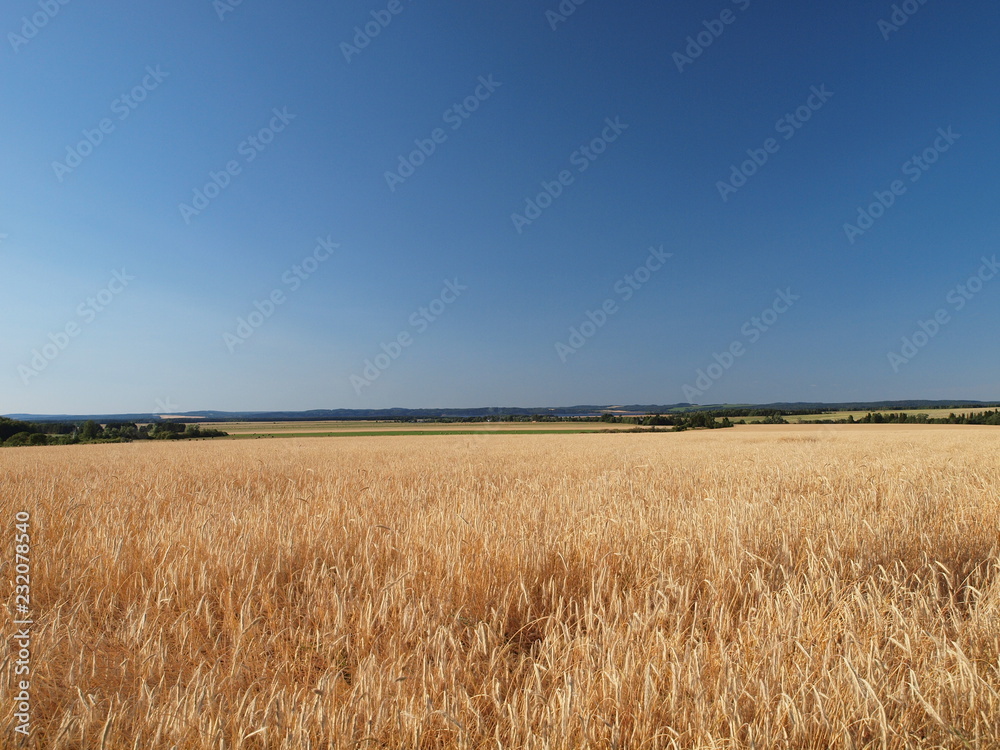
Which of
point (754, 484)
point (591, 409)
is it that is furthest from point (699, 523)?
point (591, 409)

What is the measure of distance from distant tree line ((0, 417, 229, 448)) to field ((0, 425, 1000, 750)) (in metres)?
65.4

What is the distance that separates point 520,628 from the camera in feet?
9.10

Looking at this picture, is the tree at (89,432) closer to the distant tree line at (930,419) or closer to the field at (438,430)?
the field at (438,430)

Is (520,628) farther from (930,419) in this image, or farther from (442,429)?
(930,419)

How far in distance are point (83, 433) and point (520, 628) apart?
260ft

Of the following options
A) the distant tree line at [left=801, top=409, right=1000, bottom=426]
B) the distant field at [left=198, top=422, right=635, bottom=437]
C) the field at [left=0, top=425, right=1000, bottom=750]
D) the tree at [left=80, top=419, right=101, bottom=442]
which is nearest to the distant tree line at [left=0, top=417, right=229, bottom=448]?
the tree at [left=80, top=419, right=101, bottom=442]

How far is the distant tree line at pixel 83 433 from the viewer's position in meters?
55.0

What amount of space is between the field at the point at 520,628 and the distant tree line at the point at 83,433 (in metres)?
65.4

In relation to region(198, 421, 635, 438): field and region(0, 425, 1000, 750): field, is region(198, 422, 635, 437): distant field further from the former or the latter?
region(0, 425, 1000, 750): field

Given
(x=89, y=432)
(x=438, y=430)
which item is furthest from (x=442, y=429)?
(x=89, y=432)

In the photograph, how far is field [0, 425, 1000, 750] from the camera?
1757mm

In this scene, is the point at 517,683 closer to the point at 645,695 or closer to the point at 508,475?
the point at 645,695

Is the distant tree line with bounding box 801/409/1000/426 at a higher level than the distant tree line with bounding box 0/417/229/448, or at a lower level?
higher

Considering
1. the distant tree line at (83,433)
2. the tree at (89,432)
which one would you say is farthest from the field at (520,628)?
the tree at (89,432)
